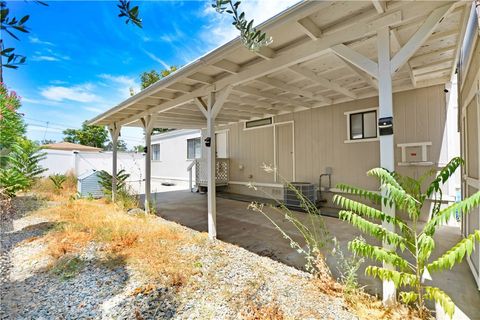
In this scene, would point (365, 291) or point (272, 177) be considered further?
point (272, 177)

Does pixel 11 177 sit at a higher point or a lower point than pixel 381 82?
lower

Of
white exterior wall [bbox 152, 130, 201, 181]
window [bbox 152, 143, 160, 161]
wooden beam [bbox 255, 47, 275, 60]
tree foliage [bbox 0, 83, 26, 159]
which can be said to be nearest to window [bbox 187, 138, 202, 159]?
white exterior wall [bbox 152, 130, 201, 181]

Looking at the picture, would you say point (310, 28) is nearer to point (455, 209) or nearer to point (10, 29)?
point (455, 209)

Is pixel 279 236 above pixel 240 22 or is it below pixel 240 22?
below

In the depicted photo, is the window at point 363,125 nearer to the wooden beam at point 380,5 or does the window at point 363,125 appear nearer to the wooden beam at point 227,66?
the wooden beam at point 227,66

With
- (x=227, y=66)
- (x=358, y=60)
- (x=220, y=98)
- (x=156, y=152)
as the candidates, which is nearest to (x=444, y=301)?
(x=358, y=60)

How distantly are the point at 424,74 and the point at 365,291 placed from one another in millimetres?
3995

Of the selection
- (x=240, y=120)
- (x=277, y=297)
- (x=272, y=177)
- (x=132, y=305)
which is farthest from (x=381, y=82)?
(x=240, y=120)

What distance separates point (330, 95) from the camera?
570cm

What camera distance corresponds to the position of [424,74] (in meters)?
4.23

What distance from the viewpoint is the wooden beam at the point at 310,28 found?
2416 mm

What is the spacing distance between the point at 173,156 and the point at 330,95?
977 cm

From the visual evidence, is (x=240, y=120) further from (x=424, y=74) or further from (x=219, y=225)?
(x=424, y=74)

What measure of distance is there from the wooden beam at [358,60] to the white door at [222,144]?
7.03 meters
